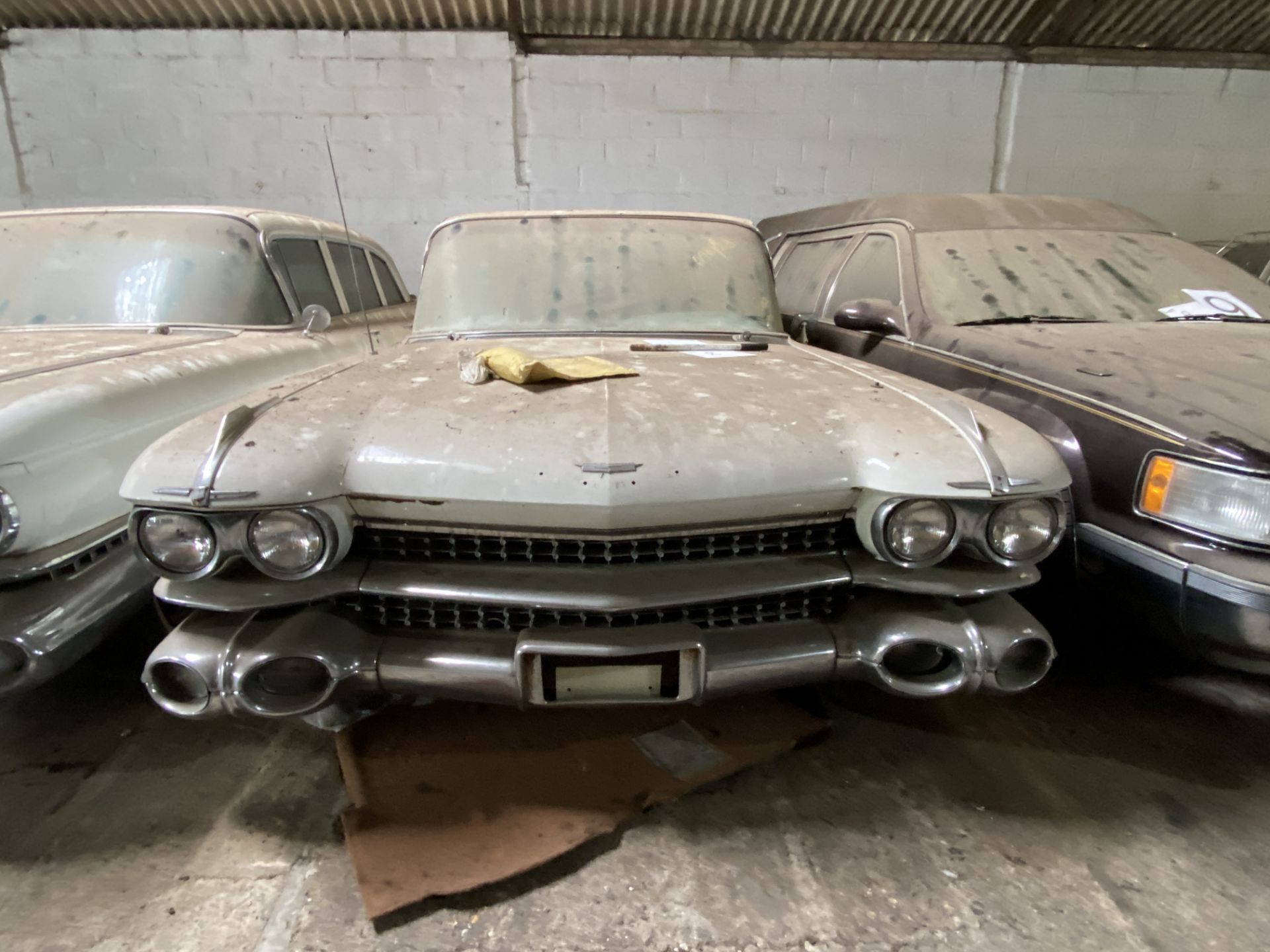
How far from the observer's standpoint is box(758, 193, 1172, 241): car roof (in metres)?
3.68

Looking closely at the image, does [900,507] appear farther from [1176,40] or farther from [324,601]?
[1176,40]

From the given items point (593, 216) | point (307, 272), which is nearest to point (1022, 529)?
point (593, 216)

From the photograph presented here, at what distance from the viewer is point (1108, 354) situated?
262 centimetres

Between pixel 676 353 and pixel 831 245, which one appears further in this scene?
pixel 831 245

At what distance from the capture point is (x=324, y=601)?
1.80 metres

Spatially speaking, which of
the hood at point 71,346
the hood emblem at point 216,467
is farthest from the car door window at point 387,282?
the hood emblem at point 216,467

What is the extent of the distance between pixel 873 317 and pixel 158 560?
2963 mm

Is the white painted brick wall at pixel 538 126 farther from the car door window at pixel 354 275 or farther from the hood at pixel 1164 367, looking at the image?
the hood at pixel 1164 367

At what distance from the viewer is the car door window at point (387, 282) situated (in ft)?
15.7

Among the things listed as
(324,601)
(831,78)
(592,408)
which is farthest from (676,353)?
(831,78)

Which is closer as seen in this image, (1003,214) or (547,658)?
(547,658)

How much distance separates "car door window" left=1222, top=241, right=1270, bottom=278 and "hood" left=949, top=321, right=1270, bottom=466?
10.1 feet

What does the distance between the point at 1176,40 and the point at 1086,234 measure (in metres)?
4.65

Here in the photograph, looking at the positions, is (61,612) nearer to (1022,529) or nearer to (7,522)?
(7,522)
